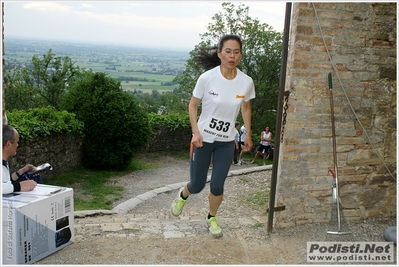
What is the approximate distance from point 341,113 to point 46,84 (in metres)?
19.7

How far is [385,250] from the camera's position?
3.81 meters

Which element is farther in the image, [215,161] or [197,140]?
[215,161]

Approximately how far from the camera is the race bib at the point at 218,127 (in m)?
3.82

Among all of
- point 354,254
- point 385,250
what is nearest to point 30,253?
point 354,254

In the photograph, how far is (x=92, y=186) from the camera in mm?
9906

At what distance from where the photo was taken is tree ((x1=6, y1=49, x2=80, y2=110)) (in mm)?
21656

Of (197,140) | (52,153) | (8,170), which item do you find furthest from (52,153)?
(197,140)

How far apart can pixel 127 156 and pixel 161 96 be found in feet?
85.2

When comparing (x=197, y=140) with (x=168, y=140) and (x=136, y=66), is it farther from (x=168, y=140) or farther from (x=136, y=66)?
(x=136, y=66)

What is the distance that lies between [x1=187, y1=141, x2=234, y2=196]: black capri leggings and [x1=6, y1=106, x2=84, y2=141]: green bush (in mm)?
5933

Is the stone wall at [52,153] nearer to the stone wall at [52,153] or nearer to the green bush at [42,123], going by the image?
the stone wall at [52,153]

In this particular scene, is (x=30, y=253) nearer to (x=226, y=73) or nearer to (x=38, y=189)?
(x=38, y=189)

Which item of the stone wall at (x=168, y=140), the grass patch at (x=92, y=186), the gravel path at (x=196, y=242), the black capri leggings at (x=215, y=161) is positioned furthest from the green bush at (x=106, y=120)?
the black capri leggings at (x=215, y=161)

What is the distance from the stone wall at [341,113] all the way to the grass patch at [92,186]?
14.7ft
